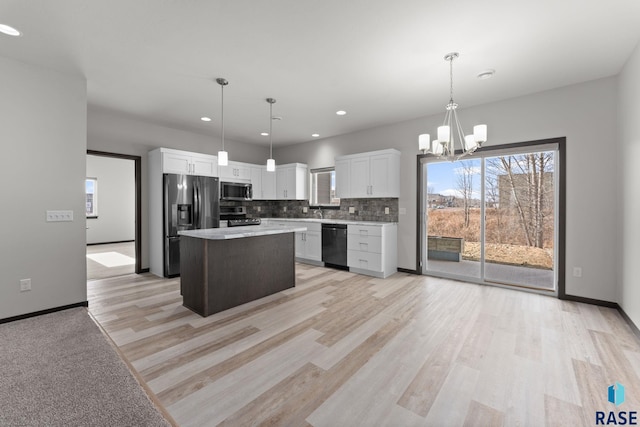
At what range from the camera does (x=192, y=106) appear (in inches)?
170

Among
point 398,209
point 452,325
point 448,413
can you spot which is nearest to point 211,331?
point 448,413

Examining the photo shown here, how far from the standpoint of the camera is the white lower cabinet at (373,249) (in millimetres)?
4719

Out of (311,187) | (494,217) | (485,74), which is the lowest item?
(494,217)

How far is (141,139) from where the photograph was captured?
16.4ft

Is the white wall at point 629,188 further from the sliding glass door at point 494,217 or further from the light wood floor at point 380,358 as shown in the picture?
the sliding glass door at point 494,217

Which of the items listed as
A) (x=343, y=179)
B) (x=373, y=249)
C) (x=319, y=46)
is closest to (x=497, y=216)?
(x=373, y=249)

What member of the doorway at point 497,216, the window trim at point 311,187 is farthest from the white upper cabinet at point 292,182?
the doorway at point 497,216

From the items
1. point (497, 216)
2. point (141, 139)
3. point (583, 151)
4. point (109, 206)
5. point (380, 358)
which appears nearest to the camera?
point (380, 358)

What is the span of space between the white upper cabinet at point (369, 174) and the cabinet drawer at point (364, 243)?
2.70 ft

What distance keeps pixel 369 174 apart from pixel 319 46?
2.81m

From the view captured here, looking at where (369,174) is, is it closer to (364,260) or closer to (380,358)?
(364,260)

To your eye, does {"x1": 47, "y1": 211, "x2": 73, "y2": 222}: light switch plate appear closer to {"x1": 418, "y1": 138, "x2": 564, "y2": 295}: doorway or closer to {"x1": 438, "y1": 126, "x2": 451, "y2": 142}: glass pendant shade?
{"x1": 438, "y1": 126, "x2": 451, "y2": 142}: glass pendant shade

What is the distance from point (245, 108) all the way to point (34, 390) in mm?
3883

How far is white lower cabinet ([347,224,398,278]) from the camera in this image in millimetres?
4719
